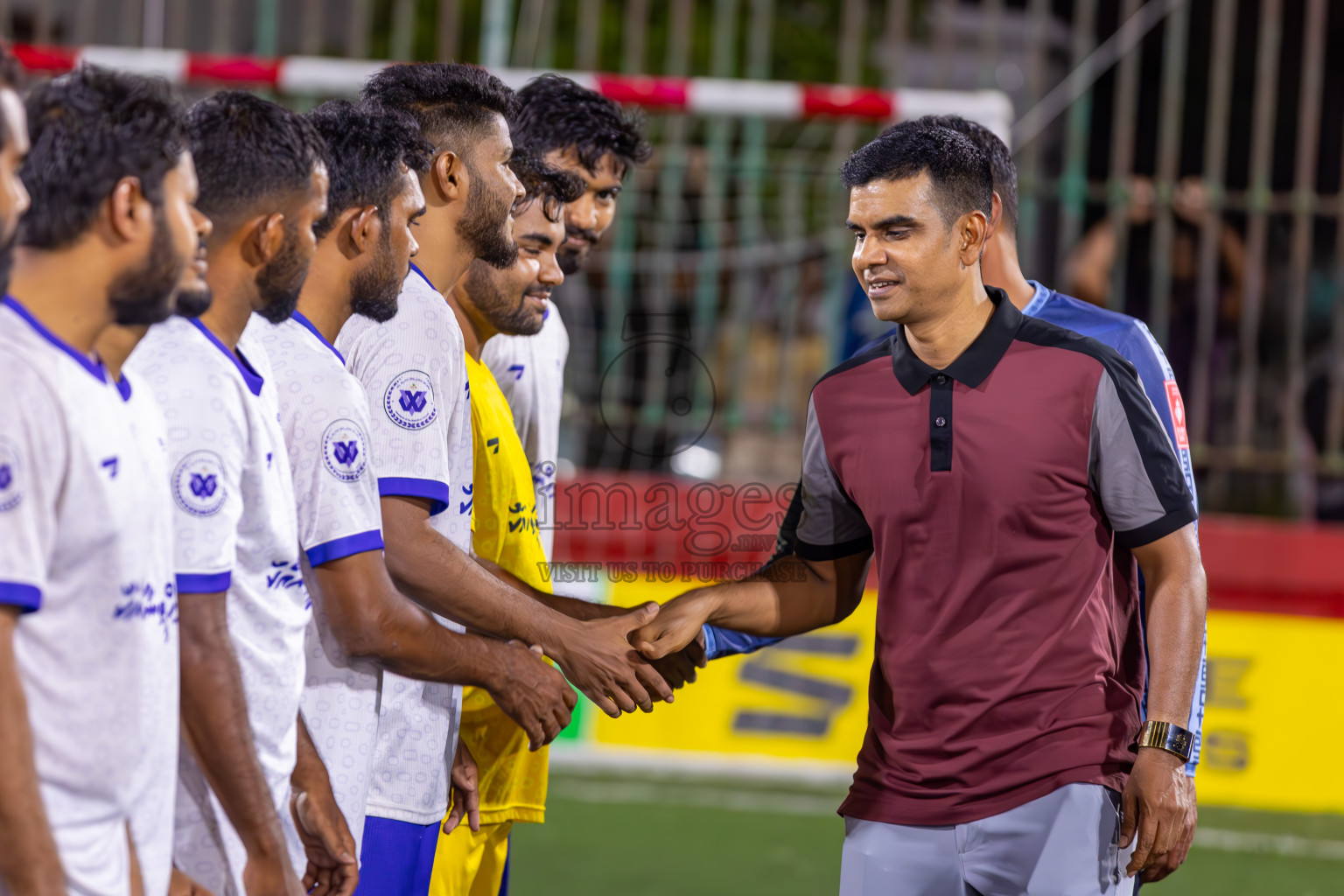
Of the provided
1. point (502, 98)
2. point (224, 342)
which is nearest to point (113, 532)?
point (224, 342)

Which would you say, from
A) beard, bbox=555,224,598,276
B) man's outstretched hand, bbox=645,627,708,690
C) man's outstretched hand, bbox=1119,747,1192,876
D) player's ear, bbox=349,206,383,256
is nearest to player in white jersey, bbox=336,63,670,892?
man's outstretched hand, bbox=645,627,708,690

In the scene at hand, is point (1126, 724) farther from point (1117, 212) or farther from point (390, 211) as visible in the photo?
point (1117, 212)

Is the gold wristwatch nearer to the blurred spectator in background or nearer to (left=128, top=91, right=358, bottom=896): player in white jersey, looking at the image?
(left=128, top=91, right=358, bottom=896): player in white jersey

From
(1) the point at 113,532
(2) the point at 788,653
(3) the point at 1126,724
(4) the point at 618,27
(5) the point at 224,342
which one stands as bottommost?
(2) the point at 788,653

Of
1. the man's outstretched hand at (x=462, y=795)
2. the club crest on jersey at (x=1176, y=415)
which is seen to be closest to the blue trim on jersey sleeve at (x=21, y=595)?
the man's outstretched hand at (x=462, y=795)

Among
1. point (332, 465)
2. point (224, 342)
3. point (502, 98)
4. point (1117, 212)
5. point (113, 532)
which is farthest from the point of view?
point (1117, 212)

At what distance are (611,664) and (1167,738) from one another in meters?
1.29

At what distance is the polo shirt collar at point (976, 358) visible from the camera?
3.05 m

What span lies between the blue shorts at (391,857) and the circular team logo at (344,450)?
0.86 m

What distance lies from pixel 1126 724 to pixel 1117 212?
5.00 m

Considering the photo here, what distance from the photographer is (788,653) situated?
685cm

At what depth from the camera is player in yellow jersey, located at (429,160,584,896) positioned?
3.30 metres

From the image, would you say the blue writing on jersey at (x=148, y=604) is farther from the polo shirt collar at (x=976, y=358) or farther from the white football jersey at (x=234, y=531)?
the polo shirt collar at (x=976, y=358)

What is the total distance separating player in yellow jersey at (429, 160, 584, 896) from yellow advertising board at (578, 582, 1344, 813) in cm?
342
